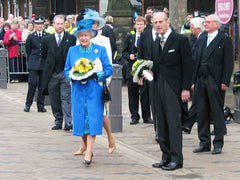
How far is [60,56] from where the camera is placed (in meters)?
13.2

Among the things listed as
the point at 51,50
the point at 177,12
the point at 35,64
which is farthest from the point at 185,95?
the point at 177,12

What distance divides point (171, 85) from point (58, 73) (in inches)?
167

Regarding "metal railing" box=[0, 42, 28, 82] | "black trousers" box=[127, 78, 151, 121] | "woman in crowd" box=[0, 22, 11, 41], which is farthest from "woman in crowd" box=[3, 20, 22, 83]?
"black trousers" box=[127, 78, 151, 121]

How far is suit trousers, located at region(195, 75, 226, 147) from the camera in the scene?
10.5 m

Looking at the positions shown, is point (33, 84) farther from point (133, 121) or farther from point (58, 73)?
point (58, 73)

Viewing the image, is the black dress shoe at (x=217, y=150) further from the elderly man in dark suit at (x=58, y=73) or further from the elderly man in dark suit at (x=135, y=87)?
the elderly man in dark suit at (x=135, y=87)

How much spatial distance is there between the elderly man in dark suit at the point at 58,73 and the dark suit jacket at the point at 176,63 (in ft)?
13.2

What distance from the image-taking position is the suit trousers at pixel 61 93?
13078 millimetres

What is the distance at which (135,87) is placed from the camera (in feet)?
47.0

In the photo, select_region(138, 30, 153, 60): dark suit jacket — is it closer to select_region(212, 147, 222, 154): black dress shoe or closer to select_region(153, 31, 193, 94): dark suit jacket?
select_region(212, 147, 222, 154): black dress shoe

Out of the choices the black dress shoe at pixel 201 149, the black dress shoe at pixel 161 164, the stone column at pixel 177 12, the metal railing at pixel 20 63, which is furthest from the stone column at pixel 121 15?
the black dress shoe at pixel 161 164

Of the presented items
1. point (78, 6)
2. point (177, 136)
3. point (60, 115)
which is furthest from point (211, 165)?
point (78, 6)

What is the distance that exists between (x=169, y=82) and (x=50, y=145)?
111 inches

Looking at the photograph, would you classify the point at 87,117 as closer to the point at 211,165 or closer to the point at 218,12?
the point at 211,165
